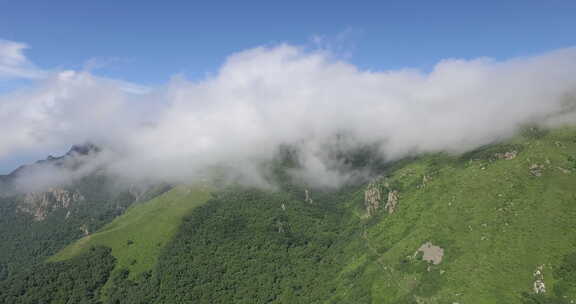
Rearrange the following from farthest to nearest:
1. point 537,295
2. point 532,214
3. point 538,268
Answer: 1. point 532,214
2. point 538,268
3. point 537,295

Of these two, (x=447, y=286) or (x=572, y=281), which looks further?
(x=447, y=286)

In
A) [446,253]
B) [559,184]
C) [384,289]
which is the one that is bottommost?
[384,289]

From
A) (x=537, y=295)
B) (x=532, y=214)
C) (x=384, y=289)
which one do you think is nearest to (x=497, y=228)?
(x=532, y=214)

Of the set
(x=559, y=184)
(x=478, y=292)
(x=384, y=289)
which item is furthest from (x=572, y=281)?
(x=384, y=289)

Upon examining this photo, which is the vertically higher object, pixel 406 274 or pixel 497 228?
pixel 497 228

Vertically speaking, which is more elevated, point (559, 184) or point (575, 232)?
point (559, 184)

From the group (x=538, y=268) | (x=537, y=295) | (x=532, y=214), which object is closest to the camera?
(x=537, y=295)

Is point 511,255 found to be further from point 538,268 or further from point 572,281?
point 572,281

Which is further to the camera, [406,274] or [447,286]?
[406,274]

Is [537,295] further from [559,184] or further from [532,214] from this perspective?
[559,184]
